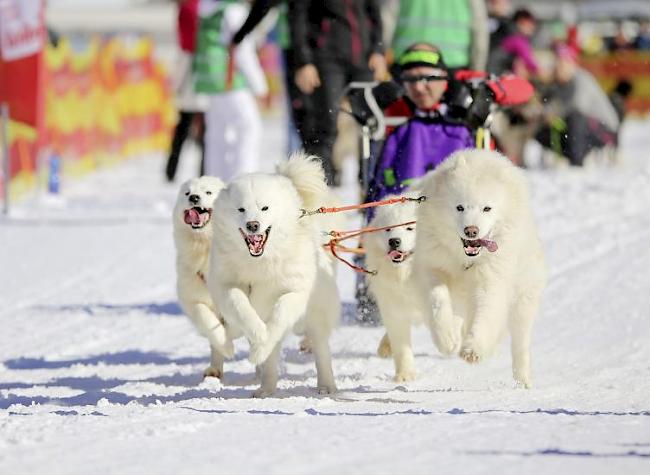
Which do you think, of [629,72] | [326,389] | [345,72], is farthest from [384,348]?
[629,72]

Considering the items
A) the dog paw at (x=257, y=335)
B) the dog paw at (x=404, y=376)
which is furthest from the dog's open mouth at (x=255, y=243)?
the dog paw at (x=404, y=376)

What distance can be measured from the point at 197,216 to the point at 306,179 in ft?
1.61

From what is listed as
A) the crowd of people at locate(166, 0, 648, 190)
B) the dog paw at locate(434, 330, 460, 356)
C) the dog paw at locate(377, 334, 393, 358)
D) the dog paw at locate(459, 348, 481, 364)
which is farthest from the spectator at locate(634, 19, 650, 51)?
the dog paw at locate(459, 348, 481, 364)

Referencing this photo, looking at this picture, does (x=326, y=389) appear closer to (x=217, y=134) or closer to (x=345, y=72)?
(x=345, y=72)

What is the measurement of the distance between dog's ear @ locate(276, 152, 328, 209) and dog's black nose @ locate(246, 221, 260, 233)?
407 mm

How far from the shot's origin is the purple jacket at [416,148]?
226 inches

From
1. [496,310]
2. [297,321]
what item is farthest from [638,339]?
[297,321]

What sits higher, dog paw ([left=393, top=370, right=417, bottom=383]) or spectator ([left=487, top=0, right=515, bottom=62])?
spectator ([left=487, top=0, right=515, bottom=62])

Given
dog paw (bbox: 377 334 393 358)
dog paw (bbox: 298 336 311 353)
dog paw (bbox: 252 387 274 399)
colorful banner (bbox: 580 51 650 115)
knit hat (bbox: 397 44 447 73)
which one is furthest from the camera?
colorful banner (bbox: 580 51 650 115)

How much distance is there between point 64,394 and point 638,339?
2.53 meters

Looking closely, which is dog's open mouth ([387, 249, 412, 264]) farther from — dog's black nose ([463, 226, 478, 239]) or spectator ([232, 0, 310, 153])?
spectator ([232, 0, 310, 153])

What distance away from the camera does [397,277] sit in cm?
495

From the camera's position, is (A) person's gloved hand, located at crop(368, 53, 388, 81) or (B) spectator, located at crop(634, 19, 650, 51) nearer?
(A) person's gloved hand, located at crop(368, 53, 388, 81)

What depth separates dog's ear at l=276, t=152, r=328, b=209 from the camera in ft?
16.2
